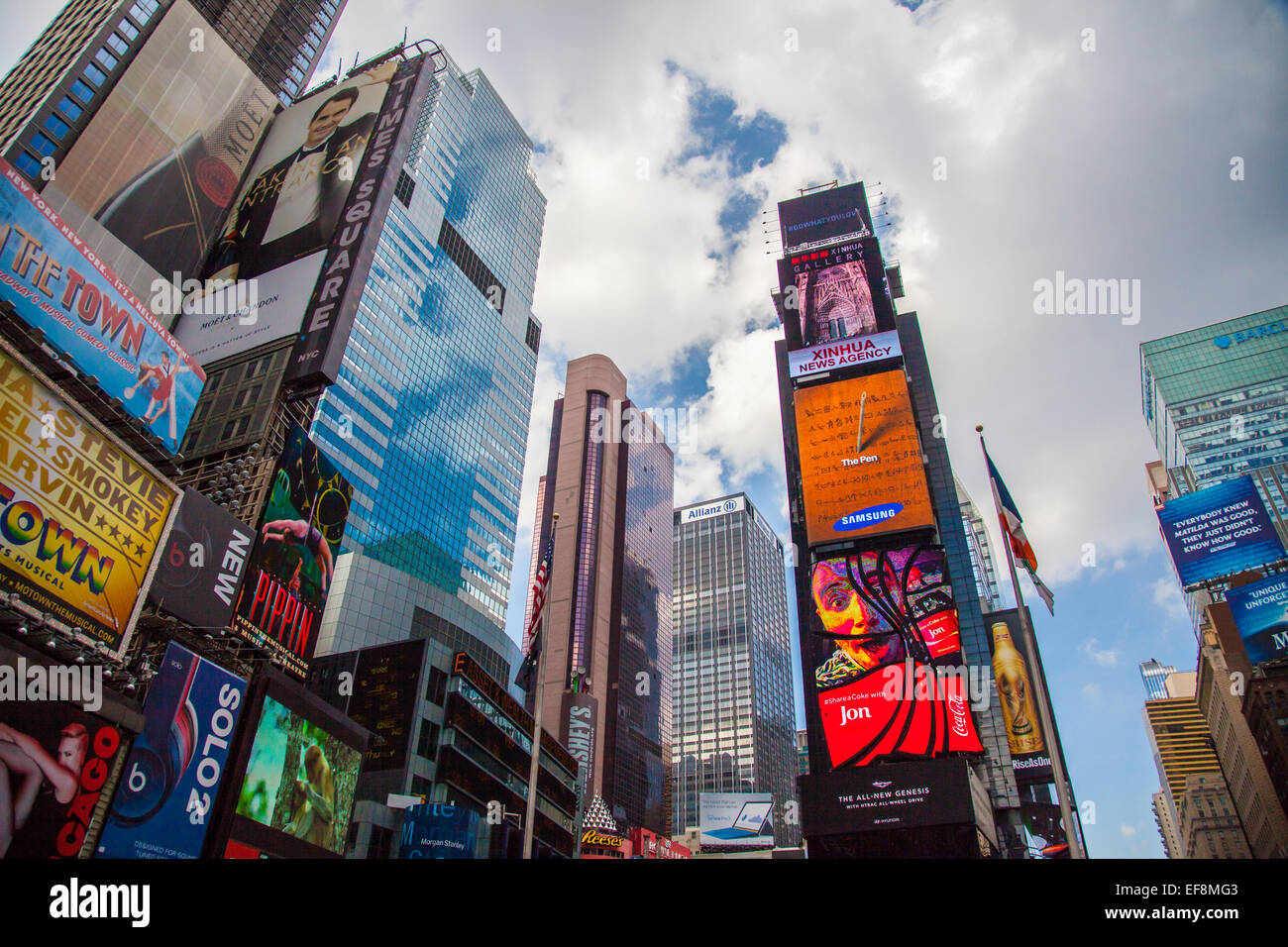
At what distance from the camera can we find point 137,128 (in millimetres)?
60562

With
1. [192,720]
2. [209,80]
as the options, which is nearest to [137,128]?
[209,80]

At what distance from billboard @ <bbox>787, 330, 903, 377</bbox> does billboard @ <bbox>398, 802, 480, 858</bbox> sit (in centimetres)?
4461

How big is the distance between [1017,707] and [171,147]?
3930 inches

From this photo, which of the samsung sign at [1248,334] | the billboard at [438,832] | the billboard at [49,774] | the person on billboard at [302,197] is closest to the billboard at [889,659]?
the billboard at [438,832]

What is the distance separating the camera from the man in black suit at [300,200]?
158 ft

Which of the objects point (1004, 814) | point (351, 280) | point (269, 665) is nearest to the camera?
point (269, 665)

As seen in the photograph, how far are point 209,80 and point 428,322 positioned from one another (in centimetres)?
3911

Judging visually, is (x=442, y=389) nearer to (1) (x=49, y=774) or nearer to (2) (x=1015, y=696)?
(1) (x=49, y=774)

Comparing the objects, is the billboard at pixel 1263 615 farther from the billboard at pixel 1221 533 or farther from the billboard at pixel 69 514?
the billboard at pixel 69 514

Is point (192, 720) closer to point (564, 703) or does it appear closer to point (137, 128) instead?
point (137, 128)

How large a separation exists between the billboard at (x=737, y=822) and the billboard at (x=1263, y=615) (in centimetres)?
4960

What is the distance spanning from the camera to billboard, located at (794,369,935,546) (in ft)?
197

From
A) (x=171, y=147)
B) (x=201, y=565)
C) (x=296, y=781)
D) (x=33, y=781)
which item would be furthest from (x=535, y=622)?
(x=171, y=147)

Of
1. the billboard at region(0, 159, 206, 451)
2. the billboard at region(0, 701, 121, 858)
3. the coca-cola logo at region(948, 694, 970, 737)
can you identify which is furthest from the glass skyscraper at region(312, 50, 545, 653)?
the coca-cola logo at region(948, 694, 970, 737)
